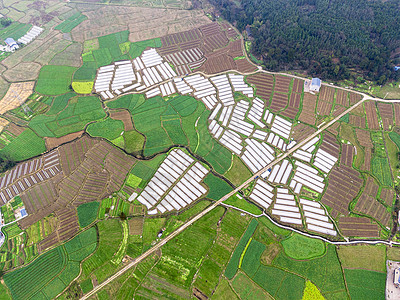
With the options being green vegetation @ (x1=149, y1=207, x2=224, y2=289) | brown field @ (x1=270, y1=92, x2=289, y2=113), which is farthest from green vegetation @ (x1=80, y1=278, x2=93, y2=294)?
brown field @ (x1=270, y1=92, x2=289, y2=113)

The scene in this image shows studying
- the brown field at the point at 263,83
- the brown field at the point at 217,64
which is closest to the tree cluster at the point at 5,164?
the brown field at the point at 217,64

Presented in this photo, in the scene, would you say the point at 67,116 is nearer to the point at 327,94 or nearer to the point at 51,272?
the point at 51,272

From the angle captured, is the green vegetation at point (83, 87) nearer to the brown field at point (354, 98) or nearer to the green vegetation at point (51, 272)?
the green vegetation at point (51, 272)

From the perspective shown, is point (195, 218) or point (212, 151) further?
point (212, 151)

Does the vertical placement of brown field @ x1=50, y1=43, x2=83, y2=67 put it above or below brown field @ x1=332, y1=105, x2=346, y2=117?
above

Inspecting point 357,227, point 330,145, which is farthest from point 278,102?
point 357,227

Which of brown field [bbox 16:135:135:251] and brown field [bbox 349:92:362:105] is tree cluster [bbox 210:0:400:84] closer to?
Answer: brown field [bbox 349:92:362:105]
